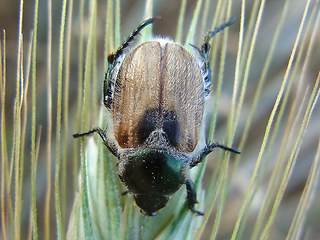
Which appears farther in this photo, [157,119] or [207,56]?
[207,56]

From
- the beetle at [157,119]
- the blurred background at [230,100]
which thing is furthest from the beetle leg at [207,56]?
the blurred background at [230,100]

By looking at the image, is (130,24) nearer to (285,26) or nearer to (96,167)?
(285,26)

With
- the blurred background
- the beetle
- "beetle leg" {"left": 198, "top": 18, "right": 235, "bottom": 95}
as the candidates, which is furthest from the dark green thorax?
the blurred background

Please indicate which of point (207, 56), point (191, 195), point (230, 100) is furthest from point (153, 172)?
point (230, 100)

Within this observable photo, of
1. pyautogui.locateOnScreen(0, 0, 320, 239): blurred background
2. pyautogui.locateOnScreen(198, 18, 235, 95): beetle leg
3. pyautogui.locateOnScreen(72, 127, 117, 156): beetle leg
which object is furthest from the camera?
pyautogui.locateOnScreen(0, 0, 320, 239): blurred background

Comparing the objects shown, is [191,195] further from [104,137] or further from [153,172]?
[104,137]

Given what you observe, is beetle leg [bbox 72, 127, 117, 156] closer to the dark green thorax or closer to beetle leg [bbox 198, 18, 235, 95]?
the dark green thorax

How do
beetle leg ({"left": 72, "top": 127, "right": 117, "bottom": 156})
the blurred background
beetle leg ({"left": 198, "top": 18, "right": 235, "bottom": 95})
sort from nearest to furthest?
beetle leg ({"left": 72, "top": 127, "right": 117, "bottom": 156}), beetle leg ({"left": 198, "top": 18, "right": 235, "bottom": 95}), the blurred background

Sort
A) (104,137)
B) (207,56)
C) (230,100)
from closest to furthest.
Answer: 1. (104,137)
2. (207,56)
3. (230,100)

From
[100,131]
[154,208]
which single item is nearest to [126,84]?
[100,131]

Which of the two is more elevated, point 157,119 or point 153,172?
point 157,119
